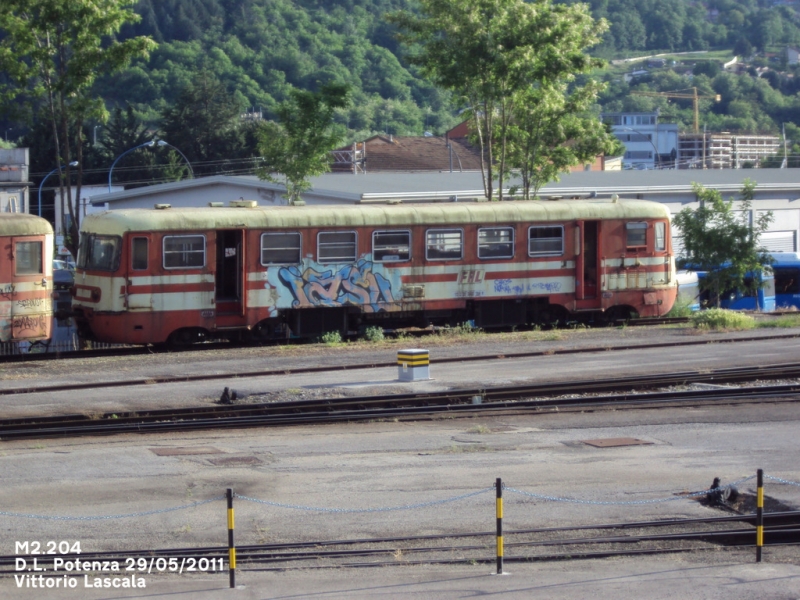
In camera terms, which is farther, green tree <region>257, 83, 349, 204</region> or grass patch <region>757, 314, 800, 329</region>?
green tree <region>257, 83, 349, 204</region>

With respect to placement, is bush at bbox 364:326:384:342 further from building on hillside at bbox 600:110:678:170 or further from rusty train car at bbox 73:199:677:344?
building on hillside at bbox 600:110:678:170

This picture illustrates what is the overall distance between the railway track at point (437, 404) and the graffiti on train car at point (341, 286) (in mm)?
6462

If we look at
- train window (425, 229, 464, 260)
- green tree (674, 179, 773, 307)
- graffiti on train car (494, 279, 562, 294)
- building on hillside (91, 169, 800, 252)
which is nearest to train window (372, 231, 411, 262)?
train window (425, 229, 464, 260)

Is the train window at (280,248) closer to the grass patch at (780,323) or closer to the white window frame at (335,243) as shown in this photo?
the white window frame at (335,243)

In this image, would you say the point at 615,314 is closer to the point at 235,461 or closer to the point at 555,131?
the point at 555,131

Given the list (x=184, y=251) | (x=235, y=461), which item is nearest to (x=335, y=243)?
(x=184, y=251)

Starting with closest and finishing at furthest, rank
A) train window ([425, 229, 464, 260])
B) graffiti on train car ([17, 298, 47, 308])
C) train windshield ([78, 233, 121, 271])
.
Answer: graffiti on train car ([17, 298, 47, 308]) → train windshield ([78, 233, 121, 271]) → train window ([425, 229, 464, 260])

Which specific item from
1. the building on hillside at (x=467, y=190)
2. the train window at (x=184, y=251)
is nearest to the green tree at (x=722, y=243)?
the building on hillside at (x=467, y=190)

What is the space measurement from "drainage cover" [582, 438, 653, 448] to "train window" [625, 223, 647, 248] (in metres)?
12.5

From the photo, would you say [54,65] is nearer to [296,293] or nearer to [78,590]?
[296,293]

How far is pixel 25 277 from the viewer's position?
21562mm

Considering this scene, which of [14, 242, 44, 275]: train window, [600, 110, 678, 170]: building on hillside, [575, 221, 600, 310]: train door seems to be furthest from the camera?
[600, 110, 678, 170]: building on hillside

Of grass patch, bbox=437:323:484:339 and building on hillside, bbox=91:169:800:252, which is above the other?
building on hillside, bbox=91:169:800:252

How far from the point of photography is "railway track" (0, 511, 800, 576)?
9406 millimetres
